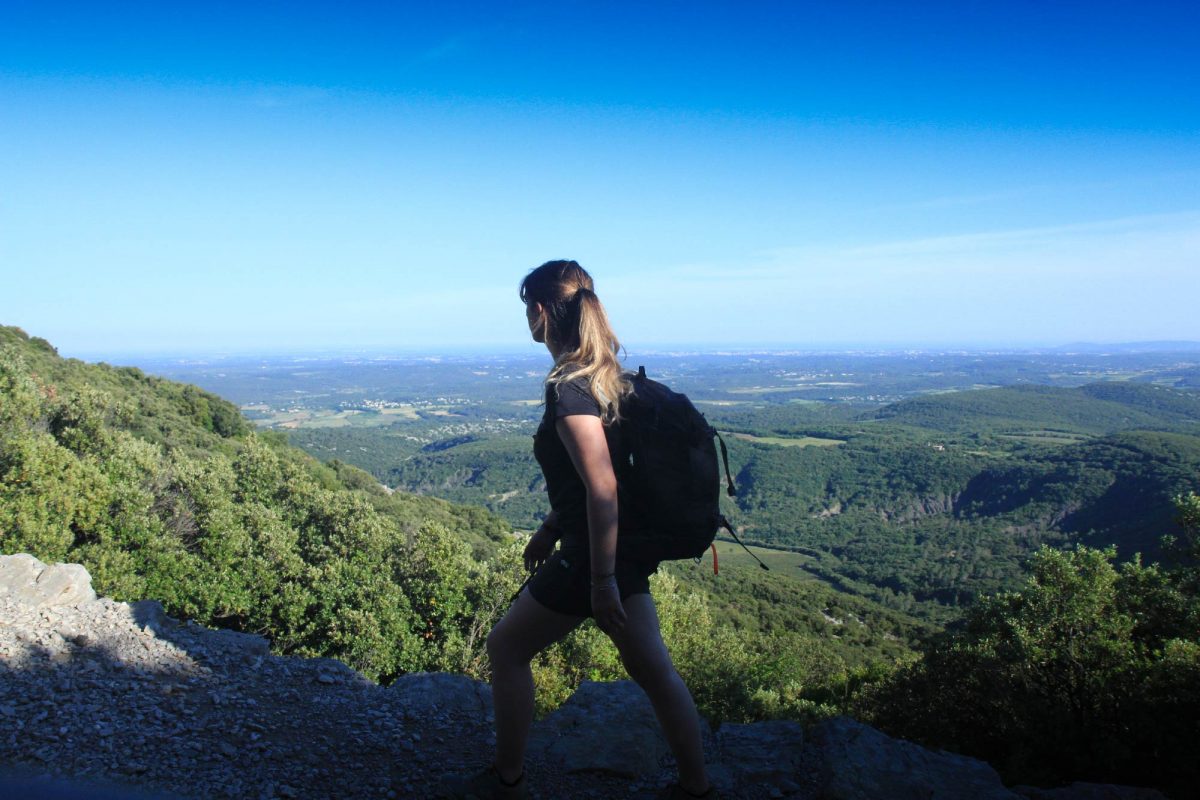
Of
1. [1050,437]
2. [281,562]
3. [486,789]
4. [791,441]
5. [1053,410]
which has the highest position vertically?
[486,789]

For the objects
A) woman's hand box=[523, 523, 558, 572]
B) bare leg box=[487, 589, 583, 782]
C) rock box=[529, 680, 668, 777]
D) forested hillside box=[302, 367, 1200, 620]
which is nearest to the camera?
bare leg box=[487, 589, 583, 782]

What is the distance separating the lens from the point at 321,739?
161 inches

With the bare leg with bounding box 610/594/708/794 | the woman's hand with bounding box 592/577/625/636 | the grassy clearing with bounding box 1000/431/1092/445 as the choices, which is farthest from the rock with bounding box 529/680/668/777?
the grassy clearing with bounding box 1000/431/1092/445

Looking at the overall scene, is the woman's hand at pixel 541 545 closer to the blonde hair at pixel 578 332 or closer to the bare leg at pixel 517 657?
the bare leg at pixel 517 657

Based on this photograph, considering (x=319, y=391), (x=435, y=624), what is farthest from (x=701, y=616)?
(x=319, y=391)

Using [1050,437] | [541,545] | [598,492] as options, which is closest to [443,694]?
[541,545]

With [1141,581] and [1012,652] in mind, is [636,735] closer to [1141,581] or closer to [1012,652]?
[1012,652]

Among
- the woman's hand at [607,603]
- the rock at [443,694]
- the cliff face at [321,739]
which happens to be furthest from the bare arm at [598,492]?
the rock at [443,694]

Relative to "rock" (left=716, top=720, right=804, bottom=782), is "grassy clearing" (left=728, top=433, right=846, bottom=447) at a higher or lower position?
lower

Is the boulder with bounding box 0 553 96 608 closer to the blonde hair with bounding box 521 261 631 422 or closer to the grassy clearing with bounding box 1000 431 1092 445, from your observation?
the blonde hair with bounding box 521 261 631 422

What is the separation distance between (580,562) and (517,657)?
586 millimetres

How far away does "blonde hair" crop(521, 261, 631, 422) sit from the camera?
104 inches

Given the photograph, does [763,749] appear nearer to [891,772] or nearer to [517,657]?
[891,772]

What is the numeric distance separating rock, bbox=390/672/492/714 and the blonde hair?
3.13 metres
